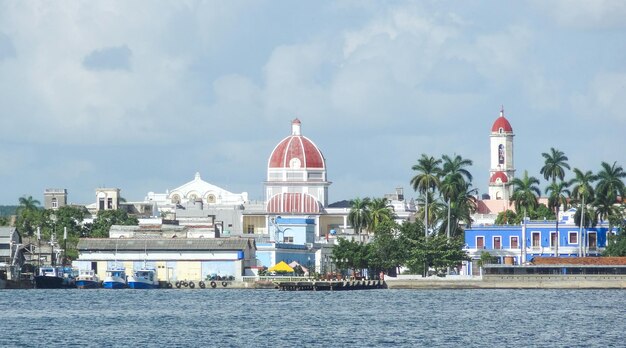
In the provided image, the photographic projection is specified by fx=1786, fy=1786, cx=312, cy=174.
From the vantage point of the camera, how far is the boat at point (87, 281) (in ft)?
537

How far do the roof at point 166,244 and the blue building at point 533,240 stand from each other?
900 inches

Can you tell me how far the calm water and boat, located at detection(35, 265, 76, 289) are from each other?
2061 cm

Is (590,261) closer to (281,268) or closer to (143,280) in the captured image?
(281,268)

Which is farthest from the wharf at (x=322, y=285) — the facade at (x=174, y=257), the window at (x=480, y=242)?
the window at (x=480, y=242)

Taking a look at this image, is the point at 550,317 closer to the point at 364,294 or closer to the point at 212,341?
the point at 212,341

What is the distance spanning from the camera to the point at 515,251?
177 m

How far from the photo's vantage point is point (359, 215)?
18962 cm

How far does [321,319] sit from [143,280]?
6326 centimetres

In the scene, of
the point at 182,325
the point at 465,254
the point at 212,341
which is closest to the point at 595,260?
the point at 465,254

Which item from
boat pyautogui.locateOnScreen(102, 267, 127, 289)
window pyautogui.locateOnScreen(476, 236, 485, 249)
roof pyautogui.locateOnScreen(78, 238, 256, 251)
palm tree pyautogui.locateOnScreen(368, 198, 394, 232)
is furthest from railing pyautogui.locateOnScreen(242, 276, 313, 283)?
palm tree pyautogui.locateOnScreen(368, 198, 394, 232)

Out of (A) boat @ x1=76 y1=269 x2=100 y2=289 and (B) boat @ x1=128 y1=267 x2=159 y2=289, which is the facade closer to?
(B) boat @ x1=128 y1=267 x2=159 y2=289

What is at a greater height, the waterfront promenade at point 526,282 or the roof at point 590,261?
the roof at point 590,261

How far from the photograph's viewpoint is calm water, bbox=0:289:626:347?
8575 centimetres

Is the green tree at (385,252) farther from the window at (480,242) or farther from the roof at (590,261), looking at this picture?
the roof at (590,261)
